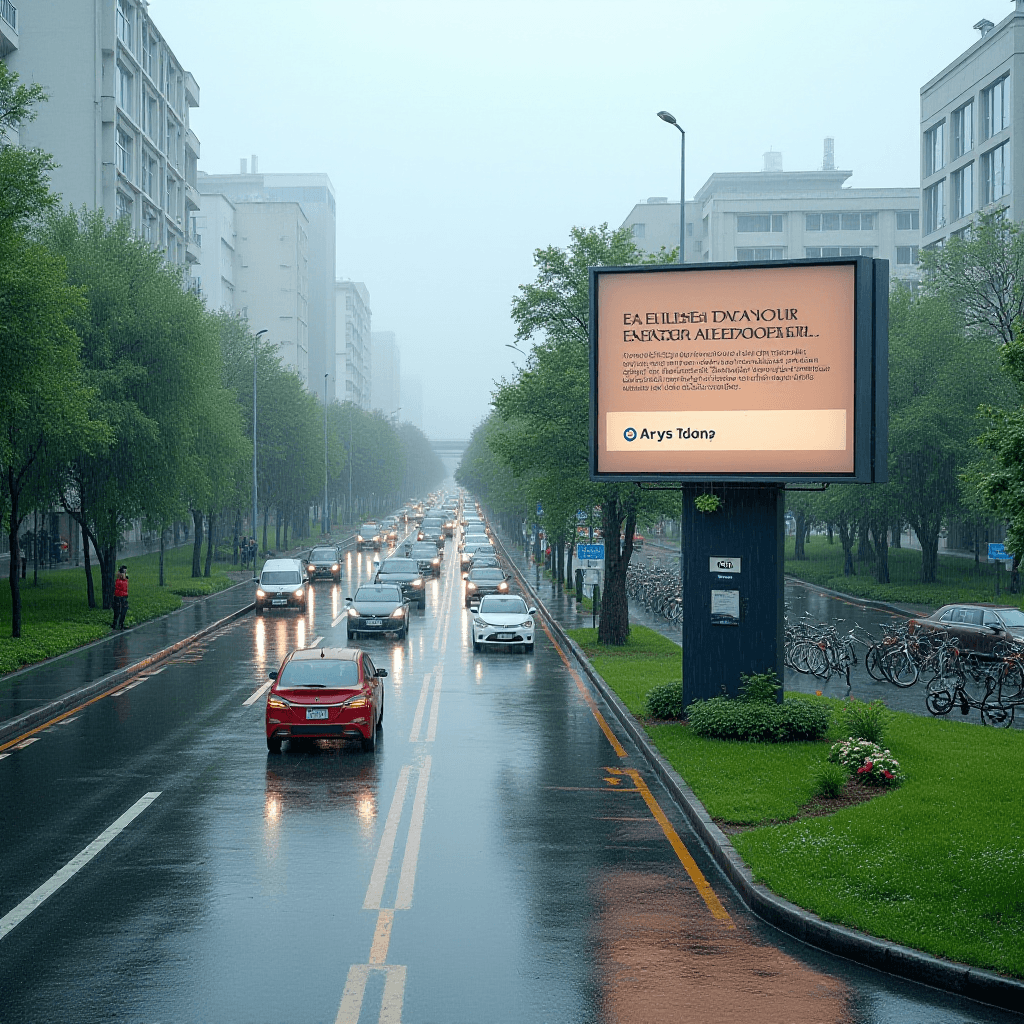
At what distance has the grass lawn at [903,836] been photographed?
9562 millimetres

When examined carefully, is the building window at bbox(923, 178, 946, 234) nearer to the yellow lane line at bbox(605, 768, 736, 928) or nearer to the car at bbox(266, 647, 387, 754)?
the car at bbox(266, 647, 387, 754)

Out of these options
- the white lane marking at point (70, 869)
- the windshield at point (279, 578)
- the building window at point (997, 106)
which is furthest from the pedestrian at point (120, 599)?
the building window at point (997, 106)

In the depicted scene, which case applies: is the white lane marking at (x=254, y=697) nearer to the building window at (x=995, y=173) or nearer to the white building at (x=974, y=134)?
the white building at (x=974, y=134)

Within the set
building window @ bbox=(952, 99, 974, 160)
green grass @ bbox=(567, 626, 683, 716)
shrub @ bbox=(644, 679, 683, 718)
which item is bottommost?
green grass @ bbox=(567, 626, 683, 716)

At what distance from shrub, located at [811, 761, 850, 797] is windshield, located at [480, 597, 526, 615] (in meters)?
19.3

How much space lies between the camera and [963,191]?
73.2m

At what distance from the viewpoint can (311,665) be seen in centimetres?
1872

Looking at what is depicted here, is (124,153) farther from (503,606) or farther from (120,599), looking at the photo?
(503,606)

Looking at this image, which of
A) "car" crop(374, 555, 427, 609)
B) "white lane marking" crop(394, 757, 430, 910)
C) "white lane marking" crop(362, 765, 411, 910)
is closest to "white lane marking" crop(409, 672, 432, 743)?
"white lane marking" crop(362, 765, 411, 910)

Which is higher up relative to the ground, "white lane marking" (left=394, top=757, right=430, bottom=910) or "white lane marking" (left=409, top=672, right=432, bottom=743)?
"white lane marking" (left=394, top=757, right=430, bottom=910)

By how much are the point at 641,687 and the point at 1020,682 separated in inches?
277

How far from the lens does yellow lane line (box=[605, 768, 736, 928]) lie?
10.6 meters

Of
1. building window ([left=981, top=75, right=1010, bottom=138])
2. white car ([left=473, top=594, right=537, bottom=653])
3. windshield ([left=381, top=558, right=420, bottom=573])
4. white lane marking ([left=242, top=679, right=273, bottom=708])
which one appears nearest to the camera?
white lane marking ([left=242, top=679, right=273, bottom=708])

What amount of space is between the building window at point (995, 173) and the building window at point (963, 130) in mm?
1897
